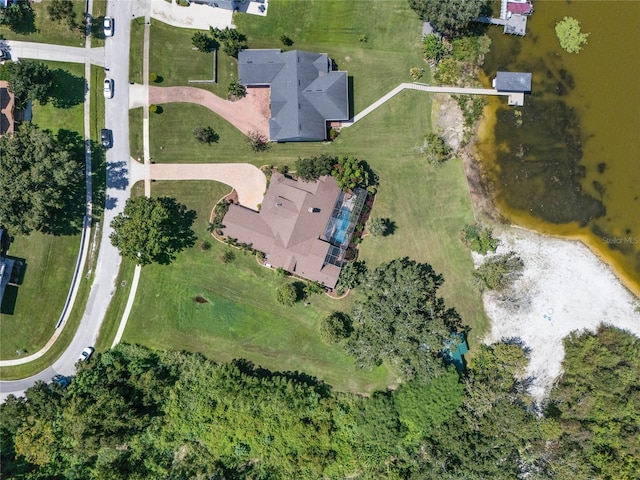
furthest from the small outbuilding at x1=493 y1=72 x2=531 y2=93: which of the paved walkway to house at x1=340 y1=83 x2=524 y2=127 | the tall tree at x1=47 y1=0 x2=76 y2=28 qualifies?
the tall tree at x1=47 y1=0 x2=76 y2=28

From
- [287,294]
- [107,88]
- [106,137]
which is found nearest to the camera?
[287,294]

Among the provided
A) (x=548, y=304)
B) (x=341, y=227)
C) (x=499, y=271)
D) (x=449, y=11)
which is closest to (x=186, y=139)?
(x=341, y=227)

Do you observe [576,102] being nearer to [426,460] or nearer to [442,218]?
[442,218]

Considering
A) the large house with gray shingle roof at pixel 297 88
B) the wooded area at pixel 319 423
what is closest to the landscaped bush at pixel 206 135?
the large house with gray shingle roof at pixel 297 88

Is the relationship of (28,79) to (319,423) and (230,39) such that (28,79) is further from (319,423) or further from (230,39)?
(319,423)

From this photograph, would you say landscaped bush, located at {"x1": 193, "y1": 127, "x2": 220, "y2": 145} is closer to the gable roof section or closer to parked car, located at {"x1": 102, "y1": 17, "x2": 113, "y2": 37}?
the gable roof section

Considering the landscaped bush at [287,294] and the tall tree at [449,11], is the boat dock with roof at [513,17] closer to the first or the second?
the tall tree at [449,11]
